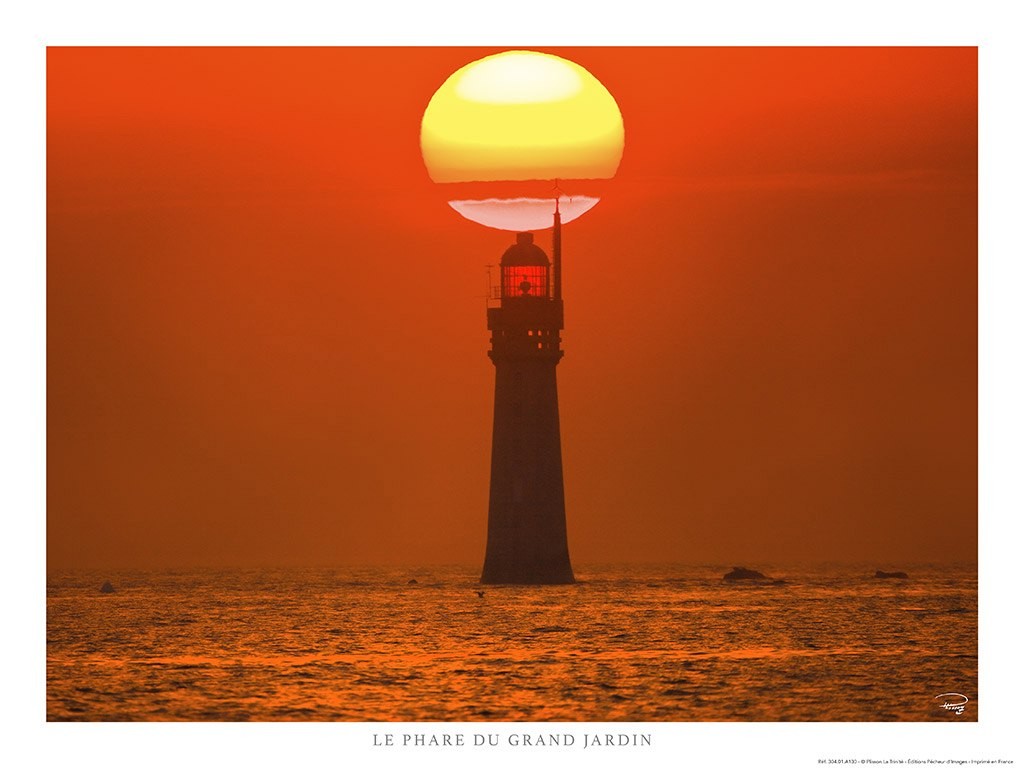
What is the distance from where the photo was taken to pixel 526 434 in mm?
79312

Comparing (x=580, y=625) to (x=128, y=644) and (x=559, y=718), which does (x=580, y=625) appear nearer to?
(x=128, y=644)

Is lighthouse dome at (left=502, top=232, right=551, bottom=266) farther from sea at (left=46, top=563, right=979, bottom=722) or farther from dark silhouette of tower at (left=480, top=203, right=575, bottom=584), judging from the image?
sea at (left=46, top=563, right=979, bottom=722)

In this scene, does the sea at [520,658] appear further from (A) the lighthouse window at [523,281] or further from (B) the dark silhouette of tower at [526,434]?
(A) the lighthouse window at [523,281]

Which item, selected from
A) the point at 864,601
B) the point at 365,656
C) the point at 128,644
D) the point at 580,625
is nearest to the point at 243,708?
the point at 365,656

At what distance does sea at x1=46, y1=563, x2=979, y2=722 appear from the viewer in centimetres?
4719

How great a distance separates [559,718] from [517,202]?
38073 millimetres

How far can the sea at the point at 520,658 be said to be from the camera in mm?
47188

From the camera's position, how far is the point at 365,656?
200 ft
